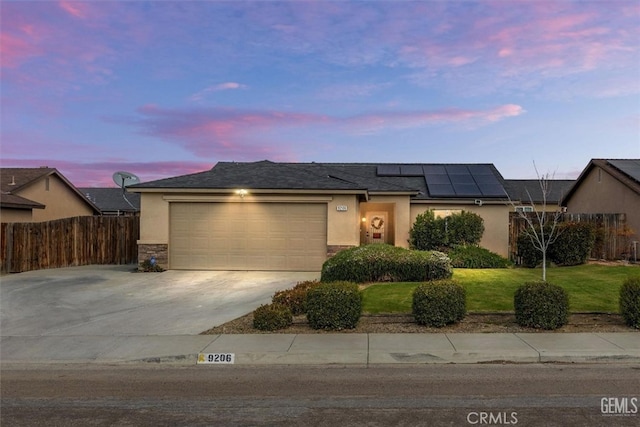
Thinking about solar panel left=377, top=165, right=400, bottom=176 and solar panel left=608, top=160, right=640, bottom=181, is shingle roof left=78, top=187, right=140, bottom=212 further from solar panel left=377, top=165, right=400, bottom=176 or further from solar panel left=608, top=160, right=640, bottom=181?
solar panel left=608, top=160, right=640, bottom=181

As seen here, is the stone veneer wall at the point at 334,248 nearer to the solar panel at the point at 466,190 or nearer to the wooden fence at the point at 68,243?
the solar panel at the point at 466,190

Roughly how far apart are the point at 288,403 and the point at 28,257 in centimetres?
1699

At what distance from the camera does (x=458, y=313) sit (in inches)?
341

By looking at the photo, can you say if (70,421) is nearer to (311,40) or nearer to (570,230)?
(311,40)

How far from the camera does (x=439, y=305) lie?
8.52m

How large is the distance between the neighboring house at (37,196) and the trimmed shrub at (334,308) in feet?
57.3

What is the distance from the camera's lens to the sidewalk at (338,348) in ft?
22.6

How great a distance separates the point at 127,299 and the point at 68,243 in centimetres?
877

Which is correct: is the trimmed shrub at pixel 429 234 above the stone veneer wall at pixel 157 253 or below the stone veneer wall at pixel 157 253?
above

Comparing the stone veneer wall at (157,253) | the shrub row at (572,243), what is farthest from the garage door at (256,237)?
the shrub row at (572,243)

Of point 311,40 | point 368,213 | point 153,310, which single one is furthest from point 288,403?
point 368,213

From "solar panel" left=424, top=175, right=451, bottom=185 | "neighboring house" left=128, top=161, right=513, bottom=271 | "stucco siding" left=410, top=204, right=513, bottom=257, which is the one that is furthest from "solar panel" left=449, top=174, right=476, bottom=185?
"neighboring house" left=128, top=161, right=513, bottom=271

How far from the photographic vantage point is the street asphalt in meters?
6.95

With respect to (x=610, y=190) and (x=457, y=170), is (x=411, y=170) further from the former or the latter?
(x=610, y=190)
